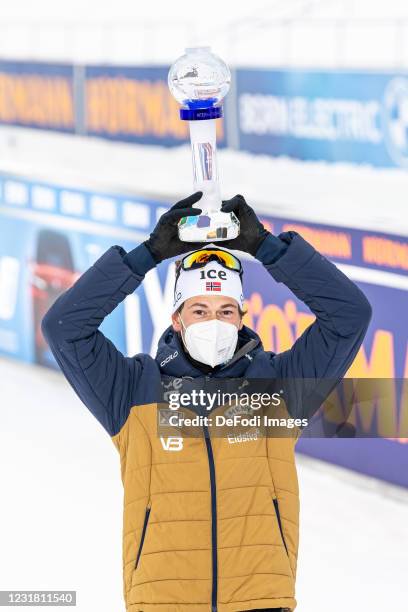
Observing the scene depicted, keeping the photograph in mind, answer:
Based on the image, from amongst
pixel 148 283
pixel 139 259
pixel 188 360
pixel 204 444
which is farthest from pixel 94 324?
pixel 148 283

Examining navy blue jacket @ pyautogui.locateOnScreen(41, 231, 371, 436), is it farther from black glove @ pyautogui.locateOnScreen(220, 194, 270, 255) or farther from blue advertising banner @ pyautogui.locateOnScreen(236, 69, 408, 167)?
blue advertising banner @ pyautogui.locateOnScreen(236, 69, 408, 167)

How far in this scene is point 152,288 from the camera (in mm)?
8117

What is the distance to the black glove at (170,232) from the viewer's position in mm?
3537

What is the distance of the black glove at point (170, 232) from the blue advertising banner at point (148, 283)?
3.22 metres

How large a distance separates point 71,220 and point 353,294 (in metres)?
5.60

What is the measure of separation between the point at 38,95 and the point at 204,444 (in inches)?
412

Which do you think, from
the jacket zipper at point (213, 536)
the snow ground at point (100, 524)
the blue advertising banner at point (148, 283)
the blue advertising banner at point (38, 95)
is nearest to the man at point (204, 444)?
the jacket zipper at point (213, 536)

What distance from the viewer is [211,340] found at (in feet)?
12.0

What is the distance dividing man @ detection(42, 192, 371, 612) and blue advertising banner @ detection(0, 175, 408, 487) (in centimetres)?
302

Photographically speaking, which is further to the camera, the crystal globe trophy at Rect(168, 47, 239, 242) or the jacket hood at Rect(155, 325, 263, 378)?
the jacket hood at Rect(155, 325, 263, 378)

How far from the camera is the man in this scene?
11.7 feet

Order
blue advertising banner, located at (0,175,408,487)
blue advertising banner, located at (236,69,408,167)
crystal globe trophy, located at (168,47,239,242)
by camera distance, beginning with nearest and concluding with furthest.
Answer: crystal globe trophy, located at (168,47,239,242) → blue advertising banner, located at (0,175,408,487) → blue advertising banner, located at (236,69,408,167)

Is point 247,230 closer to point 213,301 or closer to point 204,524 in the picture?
point 213,301

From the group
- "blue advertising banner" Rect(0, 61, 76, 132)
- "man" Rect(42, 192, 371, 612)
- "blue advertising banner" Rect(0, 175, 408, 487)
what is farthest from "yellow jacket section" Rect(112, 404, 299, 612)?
"blue advertising banner" Rect(0, 61, 76, 132)
